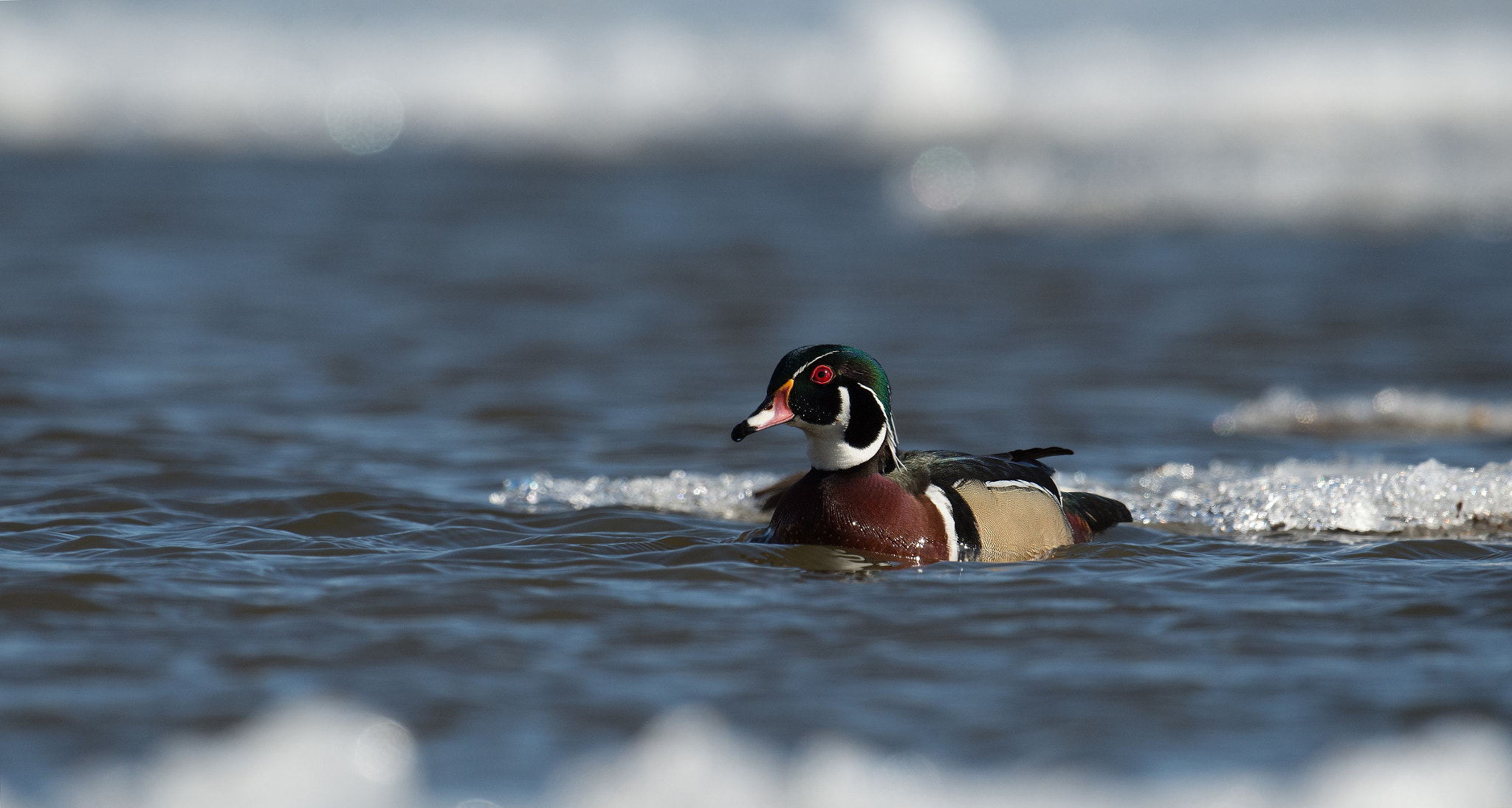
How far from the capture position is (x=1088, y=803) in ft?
12.7

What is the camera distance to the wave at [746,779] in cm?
388

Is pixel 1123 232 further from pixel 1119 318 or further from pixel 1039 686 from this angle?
pixel 1039 686

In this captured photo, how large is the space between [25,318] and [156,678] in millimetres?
7874

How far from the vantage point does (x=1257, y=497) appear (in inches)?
269

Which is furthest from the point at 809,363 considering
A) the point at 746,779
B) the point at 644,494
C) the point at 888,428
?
the point at 746,779

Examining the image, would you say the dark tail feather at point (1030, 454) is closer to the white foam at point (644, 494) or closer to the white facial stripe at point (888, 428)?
the white facial stripe at point (888, 428)

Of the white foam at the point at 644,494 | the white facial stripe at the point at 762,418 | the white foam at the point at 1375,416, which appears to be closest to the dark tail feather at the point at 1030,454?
the white facial stripe at the point at 762,418

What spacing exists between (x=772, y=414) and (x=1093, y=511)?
4.73 ft

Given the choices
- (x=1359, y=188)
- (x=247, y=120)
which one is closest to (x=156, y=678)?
(x=1359, y=188)

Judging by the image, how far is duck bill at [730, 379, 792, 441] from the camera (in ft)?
18.4

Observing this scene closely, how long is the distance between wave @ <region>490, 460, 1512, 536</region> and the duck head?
3.82ft

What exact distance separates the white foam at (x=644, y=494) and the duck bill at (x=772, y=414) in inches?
46.7

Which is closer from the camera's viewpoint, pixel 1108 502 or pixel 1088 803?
pixel 1088 803

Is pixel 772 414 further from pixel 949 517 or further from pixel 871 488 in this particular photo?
pixel 949 517
